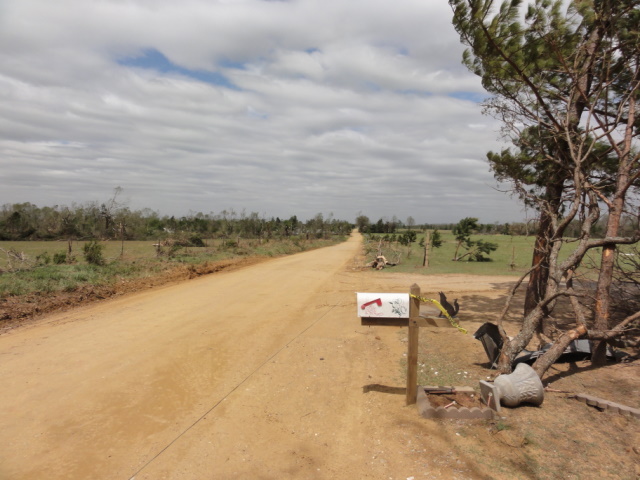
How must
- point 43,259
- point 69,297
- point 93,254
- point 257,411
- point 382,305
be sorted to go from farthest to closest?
point 43,259, point 93,254, point 69,297, point 257,411, point 382,305

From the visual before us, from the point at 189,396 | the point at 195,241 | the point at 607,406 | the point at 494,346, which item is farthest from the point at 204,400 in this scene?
the point at 195,241

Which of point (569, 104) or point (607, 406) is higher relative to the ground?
point (569, 104)

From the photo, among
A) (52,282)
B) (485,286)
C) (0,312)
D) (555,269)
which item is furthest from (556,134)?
(52,282)

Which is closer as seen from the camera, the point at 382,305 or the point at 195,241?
the point at 382,305

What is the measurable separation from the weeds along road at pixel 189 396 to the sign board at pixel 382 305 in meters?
1.11

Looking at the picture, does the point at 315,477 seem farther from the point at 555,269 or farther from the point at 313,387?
the point at 555,269

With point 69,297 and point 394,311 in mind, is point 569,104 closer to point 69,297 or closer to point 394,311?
point 394,311

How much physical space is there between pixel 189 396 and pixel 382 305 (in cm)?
255

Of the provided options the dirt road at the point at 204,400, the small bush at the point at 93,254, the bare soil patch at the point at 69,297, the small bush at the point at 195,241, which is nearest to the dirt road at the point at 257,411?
the dirt road at the point at 204,400

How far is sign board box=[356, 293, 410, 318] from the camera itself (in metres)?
4.09

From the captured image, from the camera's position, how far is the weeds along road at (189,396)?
3406 millimetres

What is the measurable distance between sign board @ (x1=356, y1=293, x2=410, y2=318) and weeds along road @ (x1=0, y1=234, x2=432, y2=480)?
1112 millimetres

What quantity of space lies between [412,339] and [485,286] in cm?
1125

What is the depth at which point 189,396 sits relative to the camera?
183 inches
